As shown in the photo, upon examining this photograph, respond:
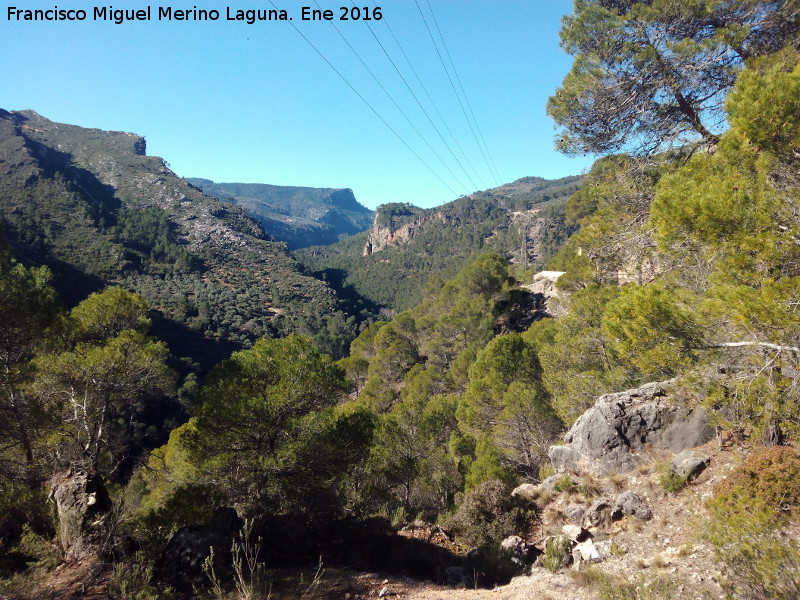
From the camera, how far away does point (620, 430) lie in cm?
869

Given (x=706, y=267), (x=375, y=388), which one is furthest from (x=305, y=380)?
(x=375, y=388)

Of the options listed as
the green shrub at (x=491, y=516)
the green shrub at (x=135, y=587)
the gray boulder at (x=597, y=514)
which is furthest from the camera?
the green shrub at (x=491, y=516)

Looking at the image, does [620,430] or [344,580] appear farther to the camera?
[620,430]

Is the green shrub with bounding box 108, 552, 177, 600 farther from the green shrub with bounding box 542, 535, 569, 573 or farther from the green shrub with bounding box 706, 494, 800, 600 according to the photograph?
the green shrub with bounding box 706, 494, 800, 600

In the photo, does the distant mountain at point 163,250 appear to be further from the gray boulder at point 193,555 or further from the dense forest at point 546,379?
the gray boulder at point 193,555

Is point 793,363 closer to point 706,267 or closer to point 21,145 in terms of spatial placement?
point 706,267

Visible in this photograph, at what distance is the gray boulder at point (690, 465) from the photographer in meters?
7.05

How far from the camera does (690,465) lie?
7125mm

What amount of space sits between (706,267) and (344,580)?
7683 mm

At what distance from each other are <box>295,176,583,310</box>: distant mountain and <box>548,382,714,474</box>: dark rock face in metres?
70.3

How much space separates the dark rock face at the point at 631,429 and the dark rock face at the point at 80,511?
31.3 feet

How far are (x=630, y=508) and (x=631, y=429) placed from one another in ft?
6.45

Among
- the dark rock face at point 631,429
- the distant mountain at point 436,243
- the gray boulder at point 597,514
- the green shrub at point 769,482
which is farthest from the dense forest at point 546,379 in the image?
the distant mountain at point 436,243

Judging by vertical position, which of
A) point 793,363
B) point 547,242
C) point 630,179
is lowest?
point 793,363
